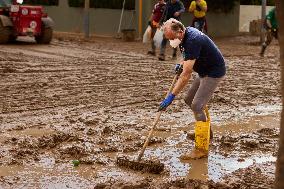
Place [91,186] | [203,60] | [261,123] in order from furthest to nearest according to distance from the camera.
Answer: [261,123], [203,60], [91,186]

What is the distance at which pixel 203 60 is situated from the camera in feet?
25.7

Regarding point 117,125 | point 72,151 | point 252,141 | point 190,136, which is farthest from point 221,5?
point 72,151

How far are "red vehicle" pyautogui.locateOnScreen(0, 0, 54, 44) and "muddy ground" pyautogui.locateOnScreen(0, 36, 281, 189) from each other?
315 cm

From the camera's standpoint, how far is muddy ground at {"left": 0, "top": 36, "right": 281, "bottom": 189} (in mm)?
7020

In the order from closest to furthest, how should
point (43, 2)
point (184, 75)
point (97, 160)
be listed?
point (184, 75)
point (97, 160)
point (43, 2)

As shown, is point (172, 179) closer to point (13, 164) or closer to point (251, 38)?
point (13, 164)

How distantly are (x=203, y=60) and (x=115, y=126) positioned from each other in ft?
7.15

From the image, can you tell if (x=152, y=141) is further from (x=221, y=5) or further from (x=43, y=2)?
(x=43, y=2)

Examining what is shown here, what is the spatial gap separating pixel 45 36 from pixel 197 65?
1464 cm

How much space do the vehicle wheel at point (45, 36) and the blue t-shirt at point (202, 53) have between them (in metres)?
14.5

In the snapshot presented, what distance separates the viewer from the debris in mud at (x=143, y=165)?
714 centimetres

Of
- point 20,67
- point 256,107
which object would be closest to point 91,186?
point 256,107

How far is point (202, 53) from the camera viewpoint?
7.79m

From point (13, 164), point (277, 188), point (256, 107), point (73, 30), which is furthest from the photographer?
point (73, 30)
